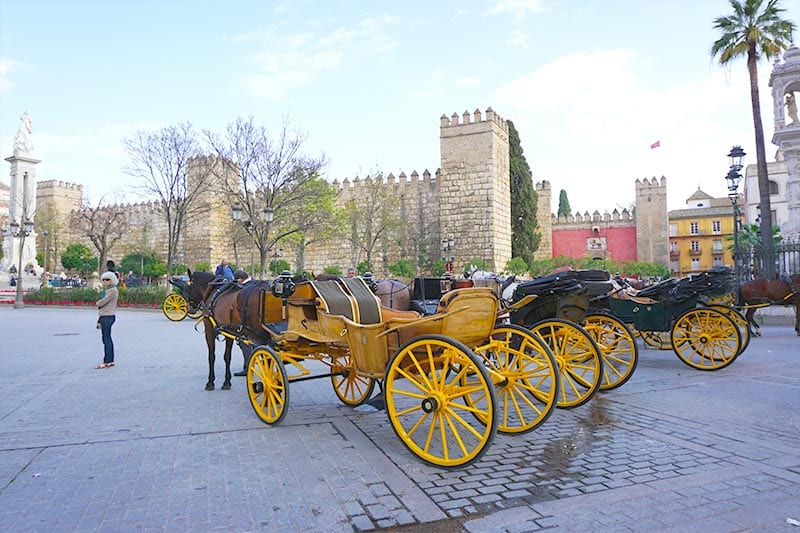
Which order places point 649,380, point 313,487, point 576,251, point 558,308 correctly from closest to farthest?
point 313,487, point 558,308, point 649,380, point 576,251

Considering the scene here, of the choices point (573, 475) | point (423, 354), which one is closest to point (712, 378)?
point (573, 475)

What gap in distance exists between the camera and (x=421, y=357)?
3840 millimetres

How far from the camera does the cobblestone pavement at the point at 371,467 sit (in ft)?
9.59

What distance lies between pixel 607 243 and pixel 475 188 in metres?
15.0

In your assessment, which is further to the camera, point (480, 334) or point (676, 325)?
point (676, 325)

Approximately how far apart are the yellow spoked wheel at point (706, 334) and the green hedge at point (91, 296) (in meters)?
19.2

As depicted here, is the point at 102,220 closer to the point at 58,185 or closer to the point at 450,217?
the point at 58,185

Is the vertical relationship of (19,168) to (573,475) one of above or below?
above

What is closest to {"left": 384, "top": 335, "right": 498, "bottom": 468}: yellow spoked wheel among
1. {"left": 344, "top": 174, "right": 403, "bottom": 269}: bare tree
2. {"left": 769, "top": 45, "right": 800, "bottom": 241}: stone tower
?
{"left": 769, "top": 45, "right": 800, "bottom": 241}: stone tower

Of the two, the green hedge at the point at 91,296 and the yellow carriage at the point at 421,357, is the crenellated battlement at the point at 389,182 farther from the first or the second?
the yellow carriage at the point at 421,357

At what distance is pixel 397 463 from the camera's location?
3.79 meters

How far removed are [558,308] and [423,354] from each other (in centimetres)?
264

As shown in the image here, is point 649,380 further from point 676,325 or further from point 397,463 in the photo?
point 397,463

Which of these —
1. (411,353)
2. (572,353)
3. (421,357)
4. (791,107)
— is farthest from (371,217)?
(411,353)
